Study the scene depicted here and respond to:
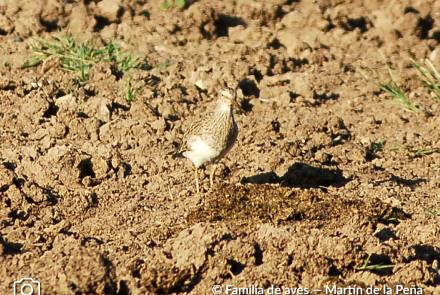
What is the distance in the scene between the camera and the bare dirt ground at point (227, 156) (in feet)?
18.4

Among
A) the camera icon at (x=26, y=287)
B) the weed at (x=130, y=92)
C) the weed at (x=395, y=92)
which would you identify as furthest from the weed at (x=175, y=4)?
the camera icon at (x=26, y=287)

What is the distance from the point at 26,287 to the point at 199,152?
2.71 metres

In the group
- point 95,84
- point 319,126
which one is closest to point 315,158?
point 319,126

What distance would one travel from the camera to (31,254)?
225 inches

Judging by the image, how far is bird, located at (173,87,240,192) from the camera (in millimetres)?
7410

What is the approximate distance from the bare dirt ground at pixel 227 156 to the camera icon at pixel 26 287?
0.06m

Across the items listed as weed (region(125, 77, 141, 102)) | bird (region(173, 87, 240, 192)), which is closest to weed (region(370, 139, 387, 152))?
bird (region(173, 87, 240, 192))

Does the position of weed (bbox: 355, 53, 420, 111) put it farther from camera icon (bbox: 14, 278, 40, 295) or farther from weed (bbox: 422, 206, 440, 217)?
camera icon (bbox: 14, 278, 40, 295)

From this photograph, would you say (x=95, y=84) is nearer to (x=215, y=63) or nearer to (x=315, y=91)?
(x=215, y=63)

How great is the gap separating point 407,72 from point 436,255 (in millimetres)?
4667

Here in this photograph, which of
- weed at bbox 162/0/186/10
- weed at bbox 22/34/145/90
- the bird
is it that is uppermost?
the bird

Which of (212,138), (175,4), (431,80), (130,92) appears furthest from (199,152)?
(175,4)

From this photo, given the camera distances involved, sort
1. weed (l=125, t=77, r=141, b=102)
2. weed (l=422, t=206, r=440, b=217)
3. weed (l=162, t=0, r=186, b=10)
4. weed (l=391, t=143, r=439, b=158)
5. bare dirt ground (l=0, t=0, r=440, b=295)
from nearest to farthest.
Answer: bare dirt ground (l=0, t=0, r=440, b=295), weed (l=422, t=206, r=440, b=217), weed (l=391, t=143, r=439, b=158), weed (l=125, t=77, r=141, b=102), weed (l=162, t=0, r=186, b=10)

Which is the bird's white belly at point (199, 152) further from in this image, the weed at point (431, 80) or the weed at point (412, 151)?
the weed at point (431, 80)
